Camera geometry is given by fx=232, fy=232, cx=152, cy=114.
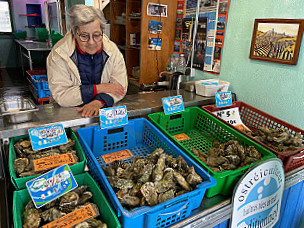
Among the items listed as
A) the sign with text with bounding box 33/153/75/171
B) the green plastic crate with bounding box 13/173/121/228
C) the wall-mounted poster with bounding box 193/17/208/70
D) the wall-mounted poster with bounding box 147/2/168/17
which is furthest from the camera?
the wall-mounted poster with bounding box 147/2/168/17

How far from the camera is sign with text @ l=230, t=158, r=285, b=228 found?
3.08ft

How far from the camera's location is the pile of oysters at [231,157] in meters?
1.16

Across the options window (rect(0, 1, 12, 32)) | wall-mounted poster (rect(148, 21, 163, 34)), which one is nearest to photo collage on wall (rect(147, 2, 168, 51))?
wall-mounted poster (rect(148, 21, 163, 34))

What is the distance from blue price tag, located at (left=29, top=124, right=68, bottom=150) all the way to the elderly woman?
0.77 ft

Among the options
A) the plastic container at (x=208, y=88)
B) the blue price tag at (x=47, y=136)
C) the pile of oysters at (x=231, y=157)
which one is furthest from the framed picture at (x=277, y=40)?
the blue price tag at (x=47, y=136)

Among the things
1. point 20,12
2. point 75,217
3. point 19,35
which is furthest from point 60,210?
point 20,12

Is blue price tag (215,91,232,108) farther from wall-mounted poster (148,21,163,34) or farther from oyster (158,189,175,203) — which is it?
wall-mounted poster (148,21,163,34)

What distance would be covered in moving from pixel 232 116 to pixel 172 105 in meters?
0.51

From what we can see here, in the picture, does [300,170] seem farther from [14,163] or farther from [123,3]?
[123,3]

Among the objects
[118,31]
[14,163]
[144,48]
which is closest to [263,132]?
[14,163]

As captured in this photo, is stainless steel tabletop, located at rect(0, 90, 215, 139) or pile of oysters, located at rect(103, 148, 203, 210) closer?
pile of oysters, located at rect(103, 148, 203, 210)

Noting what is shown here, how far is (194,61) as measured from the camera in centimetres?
241

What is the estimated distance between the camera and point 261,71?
182cm

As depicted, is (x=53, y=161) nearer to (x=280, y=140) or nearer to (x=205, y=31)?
(x=280, y=140)
